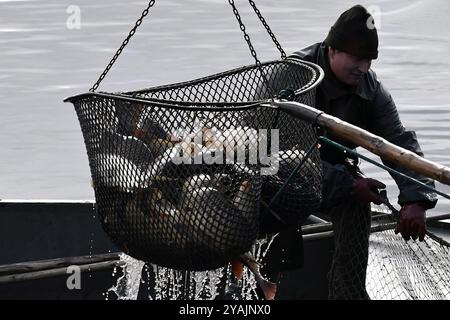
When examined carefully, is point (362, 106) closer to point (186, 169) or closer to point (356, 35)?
point (356, 35)

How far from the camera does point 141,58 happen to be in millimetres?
17641

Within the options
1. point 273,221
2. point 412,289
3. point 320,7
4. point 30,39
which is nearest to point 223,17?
point 320,7

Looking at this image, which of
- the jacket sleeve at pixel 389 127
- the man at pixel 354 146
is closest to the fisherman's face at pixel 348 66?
the man at pixel 354 146

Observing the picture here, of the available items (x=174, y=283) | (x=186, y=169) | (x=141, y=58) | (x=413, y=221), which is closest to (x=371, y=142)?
(x=186, y=169)

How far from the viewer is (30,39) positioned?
63.6 feet

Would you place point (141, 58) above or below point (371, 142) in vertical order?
below

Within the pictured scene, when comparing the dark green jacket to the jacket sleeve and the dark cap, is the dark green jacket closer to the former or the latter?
the jacket sleeve

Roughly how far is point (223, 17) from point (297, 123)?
1710 centimetres

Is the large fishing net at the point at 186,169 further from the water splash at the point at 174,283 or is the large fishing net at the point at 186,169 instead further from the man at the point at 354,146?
the water splash at the point at 174,283

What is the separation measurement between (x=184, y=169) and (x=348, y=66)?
4.81 feet

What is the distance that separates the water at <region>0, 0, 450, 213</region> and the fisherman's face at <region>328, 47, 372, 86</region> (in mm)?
4205

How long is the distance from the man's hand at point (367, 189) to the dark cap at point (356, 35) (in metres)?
0.61

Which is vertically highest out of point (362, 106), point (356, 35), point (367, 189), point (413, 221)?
point (356, 35)
